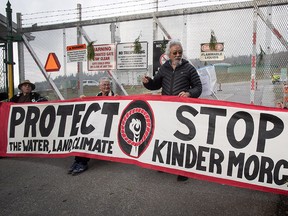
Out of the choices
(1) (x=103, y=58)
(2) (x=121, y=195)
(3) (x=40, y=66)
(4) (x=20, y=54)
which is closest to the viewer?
(2) (x=121, y=195)

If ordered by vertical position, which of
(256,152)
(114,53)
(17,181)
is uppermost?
(114,53)

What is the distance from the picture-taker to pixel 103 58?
254 inches

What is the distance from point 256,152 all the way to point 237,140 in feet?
0.81

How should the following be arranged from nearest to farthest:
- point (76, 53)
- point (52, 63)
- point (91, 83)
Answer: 1. point (91, 83)
2. point (76, 53)
3. point (52, 63)

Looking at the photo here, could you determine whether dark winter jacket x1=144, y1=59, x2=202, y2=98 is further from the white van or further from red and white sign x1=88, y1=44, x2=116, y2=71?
the white van

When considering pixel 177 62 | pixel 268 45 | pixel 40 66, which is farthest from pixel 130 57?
pixel 40 66

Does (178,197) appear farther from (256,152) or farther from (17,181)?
(17,181)

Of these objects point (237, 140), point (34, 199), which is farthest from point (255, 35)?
point (34, 199)

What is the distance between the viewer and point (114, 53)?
6.32 meters

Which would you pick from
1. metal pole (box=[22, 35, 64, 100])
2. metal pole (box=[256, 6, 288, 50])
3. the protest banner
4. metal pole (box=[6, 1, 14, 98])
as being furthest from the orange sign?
metal pole (box=[256, 6, 288, 50])

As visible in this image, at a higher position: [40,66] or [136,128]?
[40,66]

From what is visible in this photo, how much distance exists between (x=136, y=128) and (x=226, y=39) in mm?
3046

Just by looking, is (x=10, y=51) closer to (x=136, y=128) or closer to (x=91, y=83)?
(x=91, y=83)

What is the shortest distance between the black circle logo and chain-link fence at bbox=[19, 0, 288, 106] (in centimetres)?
234
